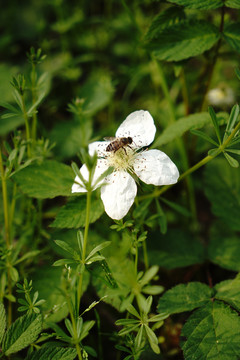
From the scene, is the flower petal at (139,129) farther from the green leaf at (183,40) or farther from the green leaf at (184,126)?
the green leaf at (183,40)

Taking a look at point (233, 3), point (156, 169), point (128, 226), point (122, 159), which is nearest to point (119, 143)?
point (122, 159)

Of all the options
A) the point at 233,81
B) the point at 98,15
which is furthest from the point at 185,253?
the point at 98,15

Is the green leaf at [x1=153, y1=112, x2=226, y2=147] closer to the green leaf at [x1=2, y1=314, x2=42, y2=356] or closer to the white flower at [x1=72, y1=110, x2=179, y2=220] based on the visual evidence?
the white flower at [x1=72, y1=110, x2=179, y2=220]

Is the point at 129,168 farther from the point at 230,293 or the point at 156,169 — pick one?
the point at 230,293

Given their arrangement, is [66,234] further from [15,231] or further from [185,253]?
[185,253]

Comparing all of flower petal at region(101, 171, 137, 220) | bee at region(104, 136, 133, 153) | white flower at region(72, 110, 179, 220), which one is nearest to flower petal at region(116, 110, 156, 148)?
white flower at region(72, 110, 179, 220)

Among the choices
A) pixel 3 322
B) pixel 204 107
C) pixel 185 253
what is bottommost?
pixel 185 253

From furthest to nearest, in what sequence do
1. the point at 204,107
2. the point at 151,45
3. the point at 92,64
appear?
the point at 92,64 < the point at 204,107 < the point at 151,45
